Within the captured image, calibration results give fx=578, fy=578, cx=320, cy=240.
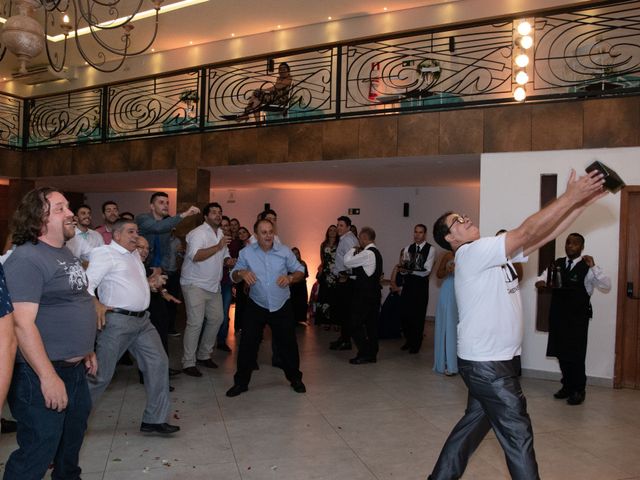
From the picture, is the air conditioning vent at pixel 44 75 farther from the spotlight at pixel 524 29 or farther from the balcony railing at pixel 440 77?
the spotlight at pixel 524 29

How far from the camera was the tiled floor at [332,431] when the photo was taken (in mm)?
3662

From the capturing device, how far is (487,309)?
2.81 metres

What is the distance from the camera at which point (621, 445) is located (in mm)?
4246

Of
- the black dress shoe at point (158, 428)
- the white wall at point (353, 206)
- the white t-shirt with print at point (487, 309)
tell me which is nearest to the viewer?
the white t-shirt with print at point (487, 309)

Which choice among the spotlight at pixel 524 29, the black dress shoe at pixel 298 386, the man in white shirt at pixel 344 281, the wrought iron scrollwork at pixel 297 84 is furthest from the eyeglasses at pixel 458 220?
the man in white shirt at pixel 344 281

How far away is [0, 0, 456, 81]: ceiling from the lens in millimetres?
10094

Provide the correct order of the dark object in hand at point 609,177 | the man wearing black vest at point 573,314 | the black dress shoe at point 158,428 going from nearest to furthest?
the dark object in hand at point 609,177, the black dress shoe at point 158,428, the man wearing black vest at point 573,314

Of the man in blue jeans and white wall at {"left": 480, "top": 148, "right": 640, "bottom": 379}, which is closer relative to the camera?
the man in blue jeans

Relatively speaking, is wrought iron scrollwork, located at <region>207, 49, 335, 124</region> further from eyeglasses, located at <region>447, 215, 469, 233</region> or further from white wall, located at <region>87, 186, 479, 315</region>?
eyeglasses, located at <region>447, 215, 469, 233</region>

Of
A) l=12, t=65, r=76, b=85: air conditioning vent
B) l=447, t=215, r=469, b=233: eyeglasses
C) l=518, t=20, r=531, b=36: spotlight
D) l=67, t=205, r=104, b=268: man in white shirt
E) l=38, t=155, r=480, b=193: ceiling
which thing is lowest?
l=67, t=205, r=104, b=268: man in white shirt

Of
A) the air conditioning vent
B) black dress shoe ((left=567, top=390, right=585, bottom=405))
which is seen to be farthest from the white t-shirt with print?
the air conditioning vent

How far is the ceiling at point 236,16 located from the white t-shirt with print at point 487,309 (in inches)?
324

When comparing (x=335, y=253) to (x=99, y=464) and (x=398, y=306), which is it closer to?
(x=398, y=306)

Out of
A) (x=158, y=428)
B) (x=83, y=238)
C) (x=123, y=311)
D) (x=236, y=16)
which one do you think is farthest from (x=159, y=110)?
(x=158, y=428)
